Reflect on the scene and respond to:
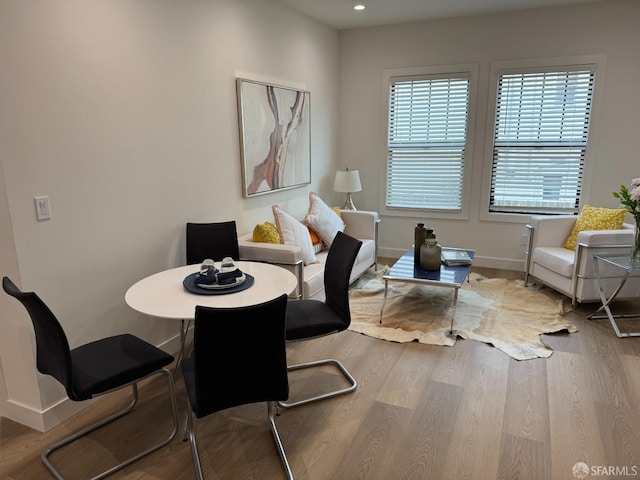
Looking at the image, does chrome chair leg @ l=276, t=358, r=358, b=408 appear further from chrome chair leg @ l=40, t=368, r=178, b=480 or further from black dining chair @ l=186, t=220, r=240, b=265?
black dining chair @ l=186, t=220, r=240, b=265

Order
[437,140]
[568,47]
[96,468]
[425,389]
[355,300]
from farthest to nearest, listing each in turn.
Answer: [437,140], [568,47], [355,300], [425,389], [96,468]

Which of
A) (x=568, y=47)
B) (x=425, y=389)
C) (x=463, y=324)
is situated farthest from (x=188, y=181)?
(x=568, y=47)

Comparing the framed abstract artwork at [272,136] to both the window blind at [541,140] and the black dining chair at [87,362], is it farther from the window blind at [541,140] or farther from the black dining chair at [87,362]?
the window blind at [541,140]

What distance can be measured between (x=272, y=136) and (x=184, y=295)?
7.48 feet

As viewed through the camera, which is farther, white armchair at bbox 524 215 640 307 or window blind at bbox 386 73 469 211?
window blind at bbox 386 73 469 211

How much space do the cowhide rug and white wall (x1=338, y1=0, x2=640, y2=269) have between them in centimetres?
87

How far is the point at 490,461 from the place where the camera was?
7.01ft

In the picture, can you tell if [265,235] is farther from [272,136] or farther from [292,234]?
[272,136]

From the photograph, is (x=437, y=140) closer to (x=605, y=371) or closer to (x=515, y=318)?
(x=515, y=318)

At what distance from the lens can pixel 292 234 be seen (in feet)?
12.3

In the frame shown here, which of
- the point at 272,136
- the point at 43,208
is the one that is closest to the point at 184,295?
the point at 43,208

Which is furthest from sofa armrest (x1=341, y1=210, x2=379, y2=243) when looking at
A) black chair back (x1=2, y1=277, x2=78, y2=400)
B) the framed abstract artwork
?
black chair back (x1=2, y1=277, x2=78, y2=400)

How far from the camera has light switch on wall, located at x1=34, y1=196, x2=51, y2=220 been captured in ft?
7.43

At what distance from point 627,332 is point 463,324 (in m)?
1.25
